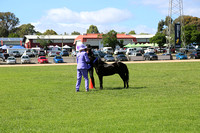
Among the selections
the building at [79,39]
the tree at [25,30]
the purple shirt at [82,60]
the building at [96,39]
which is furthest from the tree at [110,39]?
the purple shirt at [82,60]

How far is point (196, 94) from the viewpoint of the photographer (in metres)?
11.0

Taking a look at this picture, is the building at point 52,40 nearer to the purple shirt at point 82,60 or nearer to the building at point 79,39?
the building at point 79,39

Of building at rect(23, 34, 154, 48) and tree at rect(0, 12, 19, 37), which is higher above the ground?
tree at rect(0, 12, 19, 37)

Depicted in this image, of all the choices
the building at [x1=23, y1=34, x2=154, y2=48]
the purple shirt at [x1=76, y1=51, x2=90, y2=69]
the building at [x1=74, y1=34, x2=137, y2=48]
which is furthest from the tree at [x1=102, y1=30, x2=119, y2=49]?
the purple shirt at [x1=76, y1=51, x2=90, y2=69]

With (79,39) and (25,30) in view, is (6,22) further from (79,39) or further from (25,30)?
(79,39)

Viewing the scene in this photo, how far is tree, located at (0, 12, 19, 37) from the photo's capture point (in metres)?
132

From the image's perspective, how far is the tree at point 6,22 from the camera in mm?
132500

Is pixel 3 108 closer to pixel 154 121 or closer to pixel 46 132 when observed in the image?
pixel 46 132

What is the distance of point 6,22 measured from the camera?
439ft

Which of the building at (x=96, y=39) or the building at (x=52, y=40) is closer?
the building at (x=96, y=39)

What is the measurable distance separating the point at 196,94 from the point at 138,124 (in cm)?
532

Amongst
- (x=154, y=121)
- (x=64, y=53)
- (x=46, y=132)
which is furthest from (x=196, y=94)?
(x=64, y=53)

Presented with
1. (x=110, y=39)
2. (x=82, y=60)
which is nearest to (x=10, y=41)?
(x=110, y=39)

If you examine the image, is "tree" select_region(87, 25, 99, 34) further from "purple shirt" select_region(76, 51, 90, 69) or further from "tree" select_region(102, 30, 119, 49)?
"purple shirt" select_region(76, 51, 90, 69)
